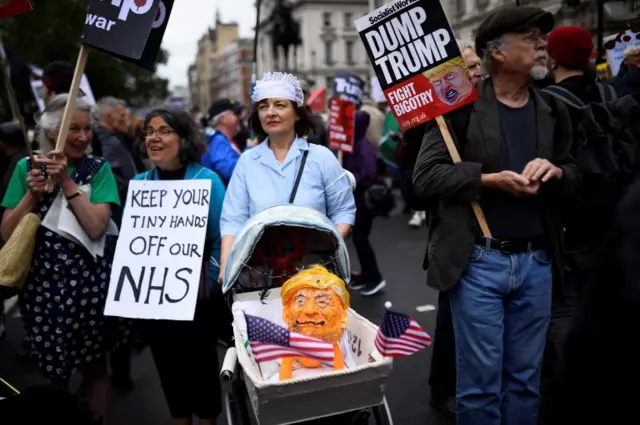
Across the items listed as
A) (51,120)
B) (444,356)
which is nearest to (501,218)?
(444,356)

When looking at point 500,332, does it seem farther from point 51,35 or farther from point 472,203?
point 51,35

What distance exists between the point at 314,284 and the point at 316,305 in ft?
0.29

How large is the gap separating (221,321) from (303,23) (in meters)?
81.2

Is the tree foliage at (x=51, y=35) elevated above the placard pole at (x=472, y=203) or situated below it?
above

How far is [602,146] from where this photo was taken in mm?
3158

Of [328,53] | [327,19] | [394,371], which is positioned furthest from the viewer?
[327,19]

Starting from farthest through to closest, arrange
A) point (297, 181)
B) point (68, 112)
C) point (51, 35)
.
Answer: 1. point (51, 35)
2. point (68, 112)
3. point (297, 181)

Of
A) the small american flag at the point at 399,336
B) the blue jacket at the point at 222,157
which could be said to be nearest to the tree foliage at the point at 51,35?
the blue jacket at the point at 222,157

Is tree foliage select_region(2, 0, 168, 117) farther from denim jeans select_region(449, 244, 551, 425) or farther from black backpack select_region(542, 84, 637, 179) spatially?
denim jeans select_region(449, 244, 551, 425)

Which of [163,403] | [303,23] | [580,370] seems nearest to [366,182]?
[163,403]

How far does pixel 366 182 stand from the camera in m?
6.94

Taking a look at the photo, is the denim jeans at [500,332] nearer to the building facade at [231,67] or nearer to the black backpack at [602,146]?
the black backpack at [602,146]

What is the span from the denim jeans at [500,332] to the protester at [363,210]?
12.3 ft

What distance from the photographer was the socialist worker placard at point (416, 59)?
2902 millimetres
